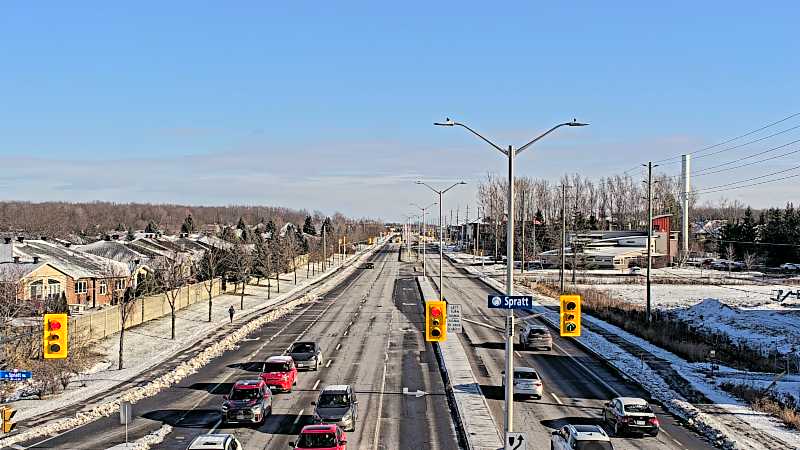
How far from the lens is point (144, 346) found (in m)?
50.3

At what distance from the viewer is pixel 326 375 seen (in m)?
40.7

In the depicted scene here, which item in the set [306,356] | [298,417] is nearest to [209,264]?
[306,356]

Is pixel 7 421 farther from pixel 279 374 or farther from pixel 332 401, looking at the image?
pixel 279 374

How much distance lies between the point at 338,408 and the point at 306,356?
13290 millimetres

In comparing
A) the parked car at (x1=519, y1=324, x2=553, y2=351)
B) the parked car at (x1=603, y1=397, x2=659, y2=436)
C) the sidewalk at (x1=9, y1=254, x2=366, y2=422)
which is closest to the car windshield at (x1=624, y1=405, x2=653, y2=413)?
the parked car at (x1=603, y1=397, x2=659, y2=436)

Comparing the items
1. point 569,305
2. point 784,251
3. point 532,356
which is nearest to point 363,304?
point 532,356

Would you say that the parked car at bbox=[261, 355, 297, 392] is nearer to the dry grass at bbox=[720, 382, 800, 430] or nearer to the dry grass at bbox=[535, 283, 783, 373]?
the dry grass at bbox=[720, 382, 800, 430]

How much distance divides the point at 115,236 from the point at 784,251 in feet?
343

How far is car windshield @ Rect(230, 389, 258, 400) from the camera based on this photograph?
98.7ft

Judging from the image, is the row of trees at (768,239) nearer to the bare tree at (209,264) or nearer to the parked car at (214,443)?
the bare tree at (209,264)

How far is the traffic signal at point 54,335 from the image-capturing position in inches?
1018

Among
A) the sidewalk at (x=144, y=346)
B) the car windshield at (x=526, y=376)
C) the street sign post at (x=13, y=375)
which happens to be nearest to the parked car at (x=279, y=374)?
the sidewalk at (x=144, y=346)

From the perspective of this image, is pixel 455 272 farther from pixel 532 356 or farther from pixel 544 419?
pixel 544 419

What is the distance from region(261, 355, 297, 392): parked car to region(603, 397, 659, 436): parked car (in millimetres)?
14820
